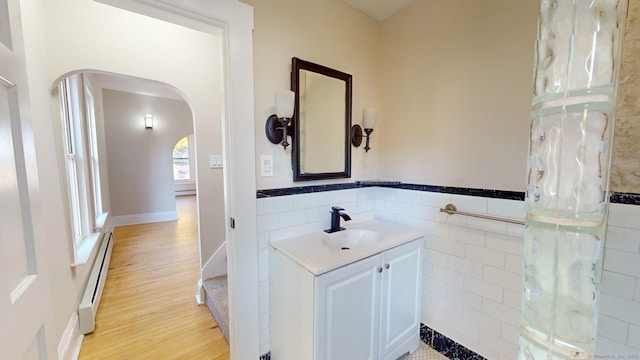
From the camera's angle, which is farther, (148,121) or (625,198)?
(148,121)

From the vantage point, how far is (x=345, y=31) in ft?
5.86

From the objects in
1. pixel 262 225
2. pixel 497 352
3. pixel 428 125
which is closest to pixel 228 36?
pixel 262 225

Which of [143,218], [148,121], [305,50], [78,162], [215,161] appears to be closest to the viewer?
[305,50]

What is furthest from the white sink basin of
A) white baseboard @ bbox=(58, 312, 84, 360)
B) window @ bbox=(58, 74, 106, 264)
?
window @ bbox=(58, 74, 106, 264)

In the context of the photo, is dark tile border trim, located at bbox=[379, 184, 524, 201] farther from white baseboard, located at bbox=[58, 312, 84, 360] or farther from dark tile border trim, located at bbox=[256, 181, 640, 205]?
white baseboard, located at bbox=[58, 312, 84, 360]

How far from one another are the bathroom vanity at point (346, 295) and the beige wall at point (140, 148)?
16.0 feet

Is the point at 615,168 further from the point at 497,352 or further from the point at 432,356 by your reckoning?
the point at 432,356

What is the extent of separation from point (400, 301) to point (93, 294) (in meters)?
2.61

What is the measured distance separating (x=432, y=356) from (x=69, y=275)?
8.73 ft

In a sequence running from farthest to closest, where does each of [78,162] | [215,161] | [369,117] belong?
[78,162]
[215,161]
[369,117]

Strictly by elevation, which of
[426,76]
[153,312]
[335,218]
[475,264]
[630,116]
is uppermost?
[426,76]

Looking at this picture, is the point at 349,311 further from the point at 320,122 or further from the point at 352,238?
the point at 320,122

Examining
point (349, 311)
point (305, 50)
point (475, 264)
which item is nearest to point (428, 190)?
point (475, 264)

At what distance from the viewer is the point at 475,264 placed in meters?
1.52
